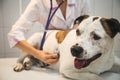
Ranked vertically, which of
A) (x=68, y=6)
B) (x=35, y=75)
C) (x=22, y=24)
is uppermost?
(x=68, y=6)

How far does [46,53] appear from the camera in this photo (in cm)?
129

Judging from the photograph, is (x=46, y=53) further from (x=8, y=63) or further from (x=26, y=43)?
(x=8, y=63)

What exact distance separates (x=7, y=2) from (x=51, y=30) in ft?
1.95

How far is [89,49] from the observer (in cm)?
101

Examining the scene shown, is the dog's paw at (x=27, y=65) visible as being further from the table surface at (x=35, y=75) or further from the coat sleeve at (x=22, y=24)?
the coat sleeve at (x=22, y=24)

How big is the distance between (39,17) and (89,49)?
0.54 metres

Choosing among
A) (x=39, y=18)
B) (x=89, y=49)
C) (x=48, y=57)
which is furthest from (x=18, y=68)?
(x=89, y=49)

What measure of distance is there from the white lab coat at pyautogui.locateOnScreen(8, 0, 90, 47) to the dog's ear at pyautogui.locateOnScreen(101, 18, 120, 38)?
385 millimetres

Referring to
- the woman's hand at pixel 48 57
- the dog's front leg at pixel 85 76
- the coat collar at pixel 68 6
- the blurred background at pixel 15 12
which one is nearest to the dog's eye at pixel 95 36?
the dog's front leg at pixel 85 76

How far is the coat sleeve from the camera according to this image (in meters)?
1.35

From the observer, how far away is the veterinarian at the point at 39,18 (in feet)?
4.41

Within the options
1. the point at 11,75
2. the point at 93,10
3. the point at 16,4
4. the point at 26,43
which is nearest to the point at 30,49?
the point at 26,43

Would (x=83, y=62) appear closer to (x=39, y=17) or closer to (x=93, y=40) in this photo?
(x=93, y=40)

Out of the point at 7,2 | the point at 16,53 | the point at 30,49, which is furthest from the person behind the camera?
the point at 16,53
